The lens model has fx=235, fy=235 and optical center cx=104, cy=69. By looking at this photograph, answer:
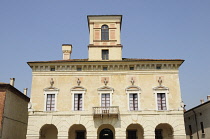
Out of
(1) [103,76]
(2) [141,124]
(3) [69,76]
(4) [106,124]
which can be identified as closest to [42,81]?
(3) [69,76]

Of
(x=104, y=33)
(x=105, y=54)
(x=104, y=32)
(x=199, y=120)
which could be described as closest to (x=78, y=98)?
(x=105, y=54)

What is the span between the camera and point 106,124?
26.0m

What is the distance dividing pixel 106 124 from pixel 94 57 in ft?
25.9

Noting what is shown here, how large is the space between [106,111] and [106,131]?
3.93 meters

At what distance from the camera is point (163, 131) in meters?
26.0

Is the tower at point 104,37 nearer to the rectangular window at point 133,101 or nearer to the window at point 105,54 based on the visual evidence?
the window at point 105,54

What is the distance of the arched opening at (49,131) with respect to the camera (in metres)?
25.6

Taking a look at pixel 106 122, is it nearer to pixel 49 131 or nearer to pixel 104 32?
pixel 49 131

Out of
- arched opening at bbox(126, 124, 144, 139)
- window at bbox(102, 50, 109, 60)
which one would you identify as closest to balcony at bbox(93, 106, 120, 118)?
arched opening at bbox(126, 124, 144, 139)

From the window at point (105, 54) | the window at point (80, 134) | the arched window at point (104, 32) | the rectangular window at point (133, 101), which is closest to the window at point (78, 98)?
the window at point (80, 134)

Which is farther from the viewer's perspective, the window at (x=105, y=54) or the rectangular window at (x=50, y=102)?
the window at (x=105, y=54)

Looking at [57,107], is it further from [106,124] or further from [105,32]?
[105,32]

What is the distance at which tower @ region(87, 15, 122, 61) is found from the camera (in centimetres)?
2811

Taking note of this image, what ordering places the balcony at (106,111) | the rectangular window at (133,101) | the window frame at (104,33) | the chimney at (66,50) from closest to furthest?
1. the balcony at (106,111)
2. the rectangular window at (133,101)
3. the window frame at (104,33)
4. the chimney at (66,50)
